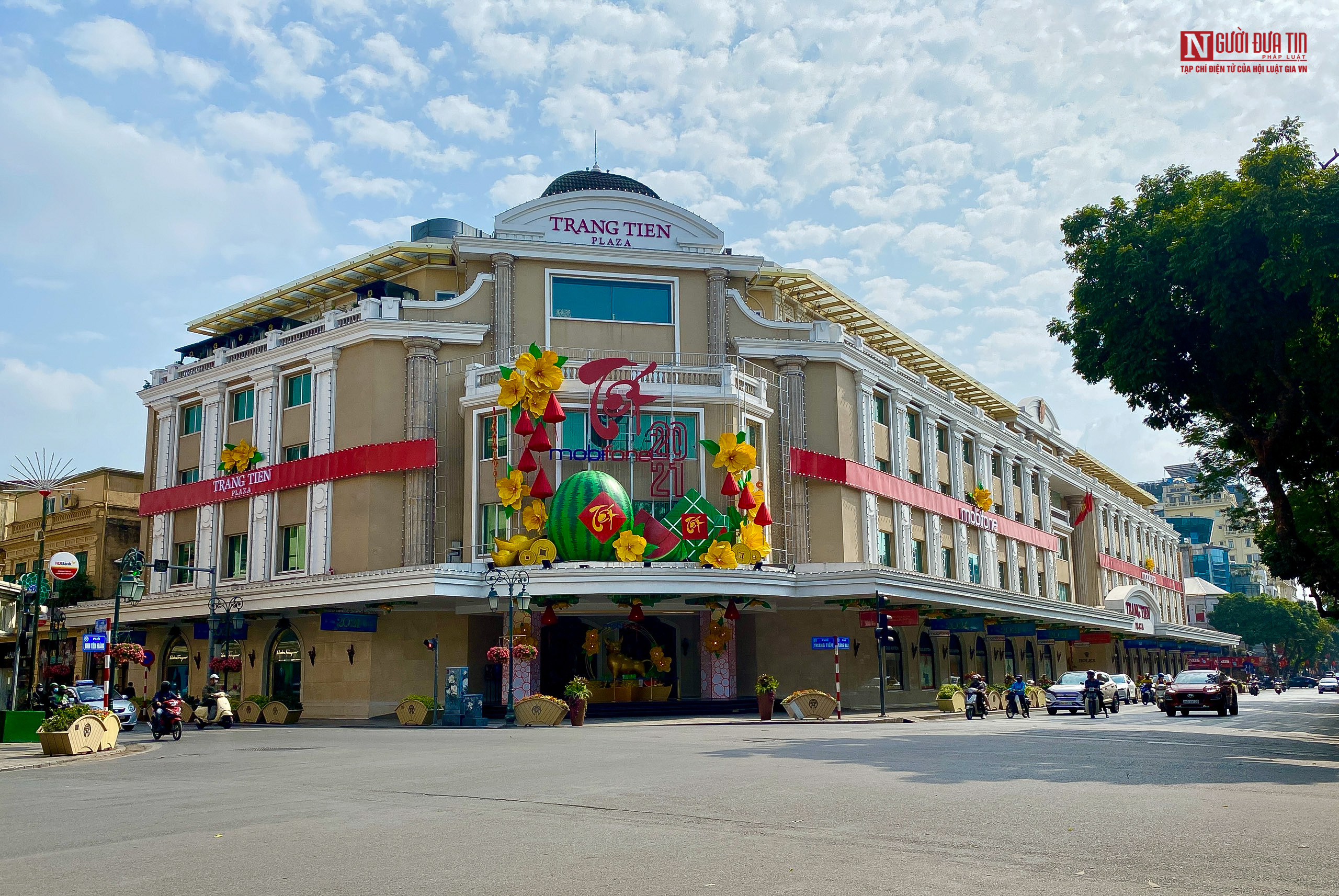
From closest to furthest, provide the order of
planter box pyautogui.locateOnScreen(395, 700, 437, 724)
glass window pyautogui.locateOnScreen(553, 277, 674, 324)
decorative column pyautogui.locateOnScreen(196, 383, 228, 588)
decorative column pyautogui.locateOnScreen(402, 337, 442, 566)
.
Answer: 1. planter box pyautogui.locateOnScreen(395, 700, 437, 724)
2. decorative column pyautogui.locateOnScreen(402, 337, 442, 566)
3. glass window pyautogui.locateOnScreen(553, 277, 674, 324)
4. decorative column pyautogui.locateOnScreen(196, 383, 228, 588)

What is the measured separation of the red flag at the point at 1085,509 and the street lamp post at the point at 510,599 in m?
48.5

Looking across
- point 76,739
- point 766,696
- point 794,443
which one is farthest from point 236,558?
point 76,739

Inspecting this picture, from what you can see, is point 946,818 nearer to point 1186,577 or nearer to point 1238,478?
point 1238,478

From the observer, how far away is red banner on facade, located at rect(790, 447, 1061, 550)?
149 ft

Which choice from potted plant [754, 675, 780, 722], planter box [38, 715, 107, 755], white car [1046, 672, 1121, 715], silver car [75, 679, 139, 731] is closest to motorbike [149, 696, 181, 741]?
planter box [38, 715, 107, 755]

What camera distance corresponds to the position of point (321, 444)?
1734 inches

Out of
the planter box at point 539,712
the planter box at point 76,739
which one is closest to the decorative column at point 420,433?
the planter box at point 539,712

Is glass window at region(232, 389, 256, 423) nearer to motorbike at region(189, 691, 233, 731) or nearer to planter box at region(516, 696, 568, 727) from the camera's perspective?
motorbike at region(189, 691, 233, 731)

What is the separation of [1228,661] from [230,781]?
9373 centimetres

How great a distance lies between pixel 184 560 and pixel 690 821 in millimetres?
43347

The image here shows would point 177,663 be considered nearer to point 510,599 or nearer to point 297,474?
point 297,474

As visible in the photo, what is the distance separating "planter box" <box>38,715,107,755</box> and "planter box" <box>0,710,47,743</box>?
10.8ft

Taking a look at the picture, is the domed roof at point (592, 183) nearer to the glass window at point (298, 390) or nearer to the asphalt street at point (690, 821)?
the glass window at point (298, 390)

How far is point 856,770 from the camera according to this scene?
16000 mm
